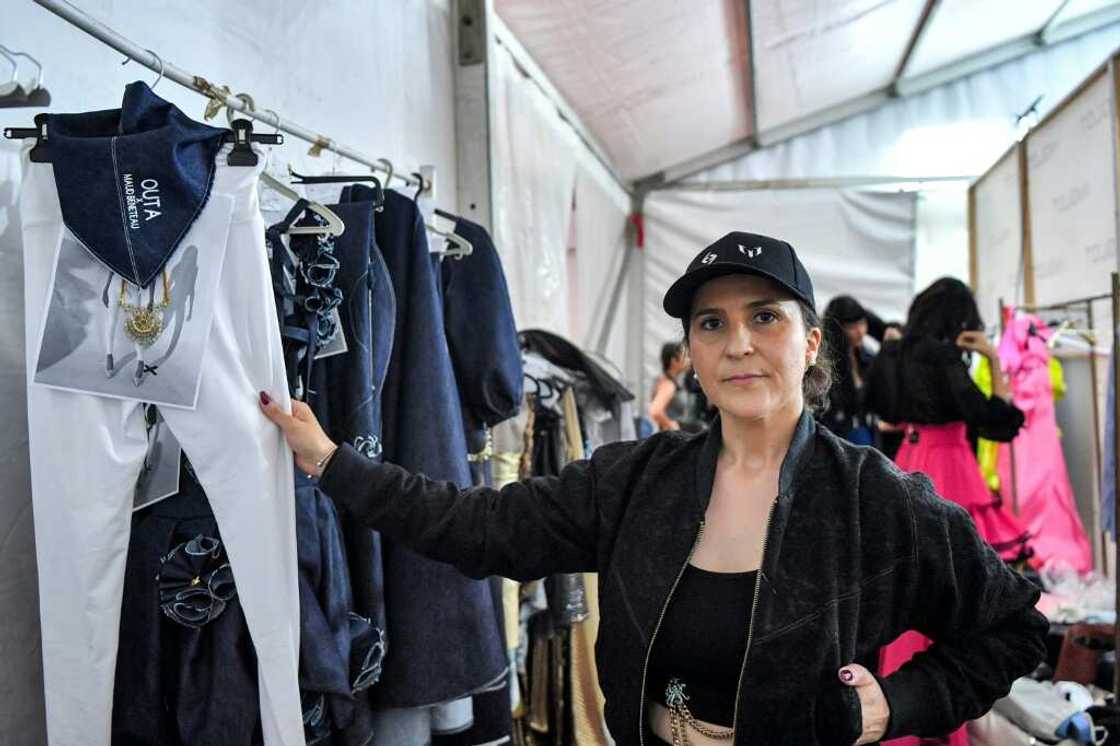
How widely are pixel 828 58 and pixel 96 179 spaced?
15.1ft

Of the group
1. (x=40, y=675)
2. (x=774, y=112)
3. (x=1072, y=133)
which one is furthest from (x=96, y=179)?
(x=774, y=112)

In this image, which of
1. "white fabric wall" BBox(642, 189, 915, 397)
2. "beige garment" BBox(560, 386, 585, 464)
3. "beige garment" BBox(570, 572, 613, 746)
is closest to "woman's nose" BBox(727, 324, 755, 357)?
"beige garment" BBox(560, 386, 585, 464)

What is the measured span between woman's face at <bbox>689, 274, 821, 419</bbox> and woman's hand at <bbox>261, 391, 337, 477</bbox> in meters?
0.54

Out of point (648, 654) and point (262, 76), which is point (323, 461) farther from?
point (262, 76)

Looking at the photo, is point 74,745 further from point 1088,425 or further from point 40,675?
point 1088,425

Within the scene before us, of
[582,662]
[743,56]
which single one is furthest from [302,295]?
[743,56]

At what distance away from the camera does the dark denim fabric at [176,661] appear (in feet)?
3.17

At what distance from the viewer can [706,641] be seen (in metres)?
1.04

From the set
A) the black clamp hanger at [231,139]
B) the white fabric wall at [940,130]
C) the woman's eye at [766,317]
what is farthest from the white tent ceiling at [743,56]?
the woman's eye at [766,317]

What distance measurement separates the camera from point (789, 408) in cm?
114

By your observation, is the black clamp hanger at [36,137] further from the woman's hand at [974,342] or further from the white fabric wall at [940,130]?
the white fabric wall at [940,130]

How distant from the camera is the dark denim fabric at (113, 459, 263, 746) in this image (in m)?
0.96

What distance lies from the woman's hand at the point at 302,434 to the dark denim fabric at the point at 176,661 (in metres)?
0.13

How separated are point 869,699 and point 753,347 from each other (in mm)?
468
